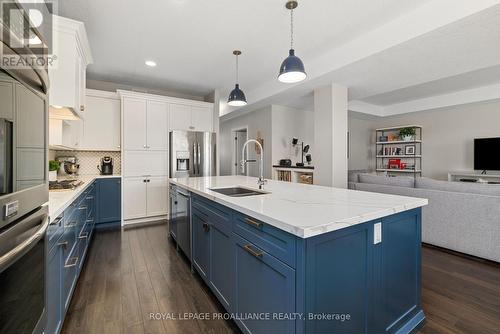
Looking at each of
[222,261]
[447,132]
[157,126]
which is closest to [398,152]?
[447,132]

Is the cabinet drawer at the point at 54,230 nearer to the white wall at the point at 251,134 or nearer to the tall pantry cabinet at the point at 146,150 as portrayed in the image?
the tall pantry cabinet at the point at 146,150

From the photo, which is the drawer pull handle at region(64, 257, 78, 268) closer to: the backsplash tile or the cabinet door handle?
the cabinet door handle

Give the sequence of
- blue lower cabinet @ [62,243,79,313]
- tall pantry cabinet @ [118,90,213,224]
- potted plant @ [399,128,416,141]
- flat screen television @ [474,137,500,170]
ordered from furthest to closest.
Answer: potted plant @ [399,128,416,141]
flat screen television @ [474,137,500,170]
tall pantry cabinet @ [118,90,213,224]
blue lower cabinet @ [62,243,79,313]

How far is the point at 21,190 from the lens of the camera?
0.83 meters

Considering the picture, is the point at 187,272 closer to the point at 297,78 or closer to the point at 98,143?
the point at 297,78

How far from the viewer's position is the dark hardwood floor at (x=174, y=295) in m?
1.66

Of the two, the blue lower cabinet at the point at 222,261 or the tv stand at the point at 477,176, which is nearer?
the blue lower cabinet at the point at 222,261

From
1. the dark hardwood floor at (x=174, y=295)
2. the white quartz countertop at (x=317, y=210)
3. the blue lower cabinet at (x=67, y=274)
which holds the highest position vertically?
the white quartz countertop at (x=317, y=210)

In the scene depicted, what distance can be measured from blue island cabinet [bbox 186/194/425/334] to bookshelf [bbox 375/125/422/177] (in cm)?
552

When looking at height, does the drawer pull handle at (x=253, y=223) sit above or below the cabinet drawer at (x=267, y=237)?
above

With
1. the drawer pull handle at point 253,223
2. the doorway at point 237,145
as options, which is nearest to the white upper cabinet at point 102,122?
the doorway at point 237,145

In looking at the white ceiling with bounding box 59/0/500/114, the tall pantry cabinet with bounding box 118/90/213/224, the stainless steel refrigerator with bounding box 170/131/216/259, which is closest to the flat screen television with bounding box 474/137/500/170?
the white ceiling with bounding box 59/0/500/114

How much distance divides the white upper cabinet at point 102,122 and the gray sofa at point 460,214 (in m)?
4.52

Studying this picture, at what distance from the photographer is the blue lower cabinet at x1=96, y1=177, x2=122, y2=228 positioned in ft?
12.6
